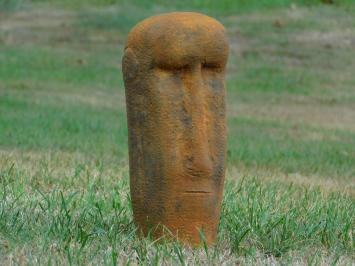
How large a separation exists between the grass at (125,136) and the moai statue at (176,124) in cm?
18

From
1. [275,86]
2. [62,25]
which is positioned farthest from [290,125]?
[62,25]

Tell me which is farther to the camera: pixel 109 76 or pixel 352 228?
pixel 109 76

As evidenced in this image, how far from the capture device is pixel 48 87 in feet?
55.8

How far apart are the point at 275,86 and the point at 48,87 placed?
12.7 feet

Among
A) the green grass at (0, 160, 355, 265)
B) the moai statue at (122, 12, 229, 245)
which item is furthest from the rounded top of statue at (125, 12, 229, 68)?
the green grass at (0, 160, 355, 265)

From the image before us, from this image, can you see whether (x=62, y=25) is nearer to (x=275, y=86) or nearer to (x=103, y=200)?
(x=275, y=86)

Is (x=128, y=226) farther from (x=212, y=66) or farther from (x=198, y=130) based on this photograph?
(x=212, y=66)

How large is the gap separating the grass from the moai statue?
18 cm

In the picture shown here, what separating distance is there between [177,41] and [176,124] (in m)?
0.42

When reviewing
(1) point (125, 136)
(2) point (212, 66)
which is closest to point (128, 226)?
(2) point (212, 66)

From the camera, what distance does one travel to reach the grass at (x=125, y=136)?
17.9 feet

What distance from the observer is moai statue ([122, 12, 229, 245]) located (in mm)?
5441

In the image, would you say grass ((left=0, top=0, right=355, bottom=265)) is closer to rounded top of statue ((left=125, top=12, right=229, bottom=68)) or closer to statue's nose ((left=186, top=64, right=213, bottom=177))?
statue's nose ((left=186, top=64, right=213, bottom=177))

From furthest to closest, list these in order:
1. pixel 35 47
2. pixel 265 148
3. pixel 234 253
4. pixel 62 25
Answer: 1. pixel 62 25
2. pixel 35 47
3. pixel 265 148
4. pixel 234 253
